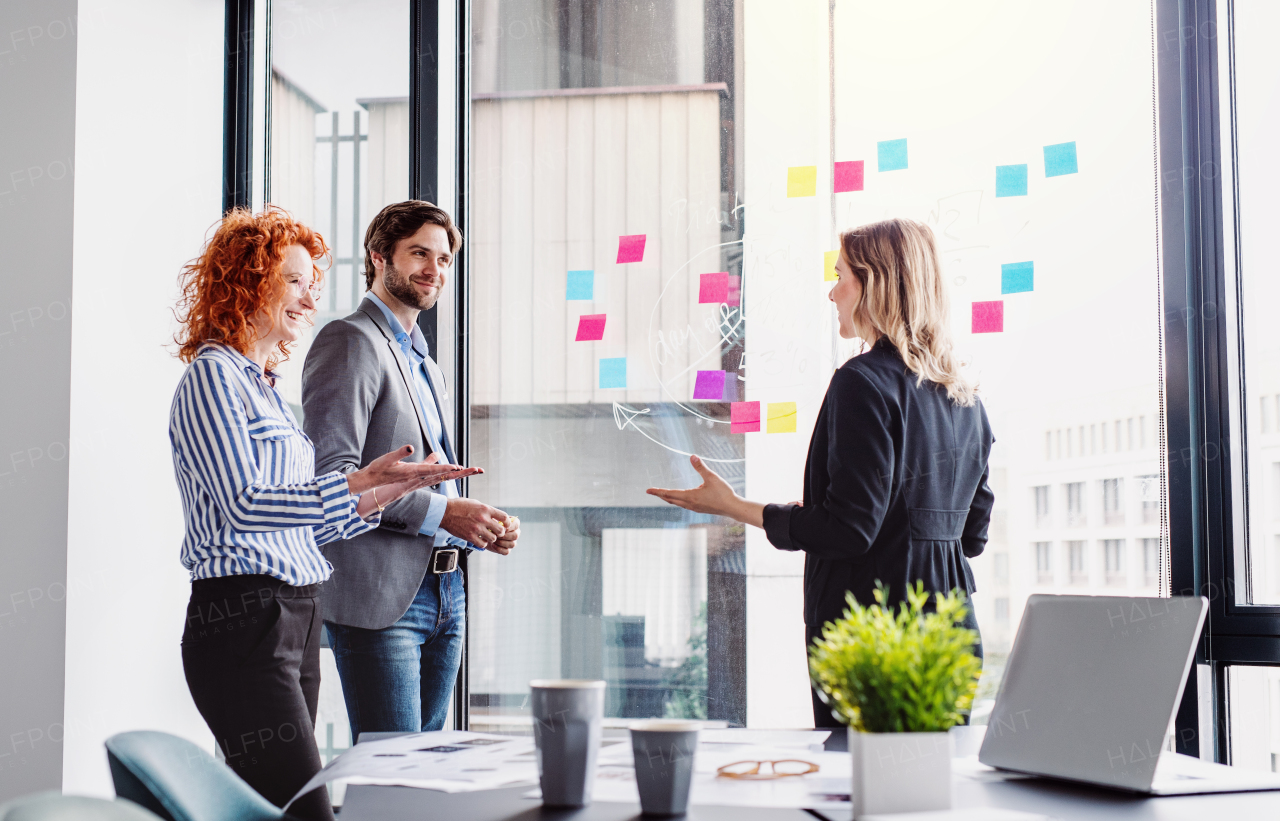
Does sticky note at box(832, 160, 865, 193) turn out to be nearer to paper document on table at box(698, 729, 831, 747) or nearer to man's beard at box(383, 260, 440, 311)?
man's beard at box(383, 260, 440, 311)

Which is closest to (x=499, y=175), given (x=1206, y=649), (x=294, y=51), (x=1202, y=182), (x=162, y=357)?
(x=294, y=51)

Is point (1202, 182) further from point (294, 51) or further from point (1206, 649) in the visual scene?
point (294, 51)

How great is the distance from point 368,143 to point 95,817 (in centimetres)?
232

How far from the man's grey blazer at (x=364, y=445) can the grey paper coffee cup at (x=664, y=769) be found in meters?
1.31

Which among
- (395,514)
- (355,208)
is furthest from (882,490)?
(355,208)

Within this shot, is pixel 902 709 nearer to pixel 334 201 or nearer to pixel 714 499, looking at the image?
pixel 714 499

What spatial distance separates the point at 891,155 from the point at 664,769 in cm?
204

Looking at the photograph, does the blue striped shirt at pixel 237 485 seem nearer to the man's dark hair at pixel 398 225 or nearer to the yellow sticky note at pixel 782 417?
the man's dark hair at pixel 398 225

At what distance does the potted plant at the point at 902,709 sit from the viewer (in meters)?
0.95

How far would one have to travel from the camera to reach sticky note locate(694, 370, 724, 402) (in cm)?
265

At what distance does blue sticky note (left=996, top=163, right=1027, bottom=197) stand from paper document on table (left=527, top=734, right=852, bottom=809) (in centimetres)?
177

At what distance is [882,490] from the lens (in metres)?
1.75

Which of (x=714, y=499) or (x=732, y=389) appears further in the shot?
(x=732, y=389)

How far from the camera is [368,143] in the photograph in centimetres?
288
